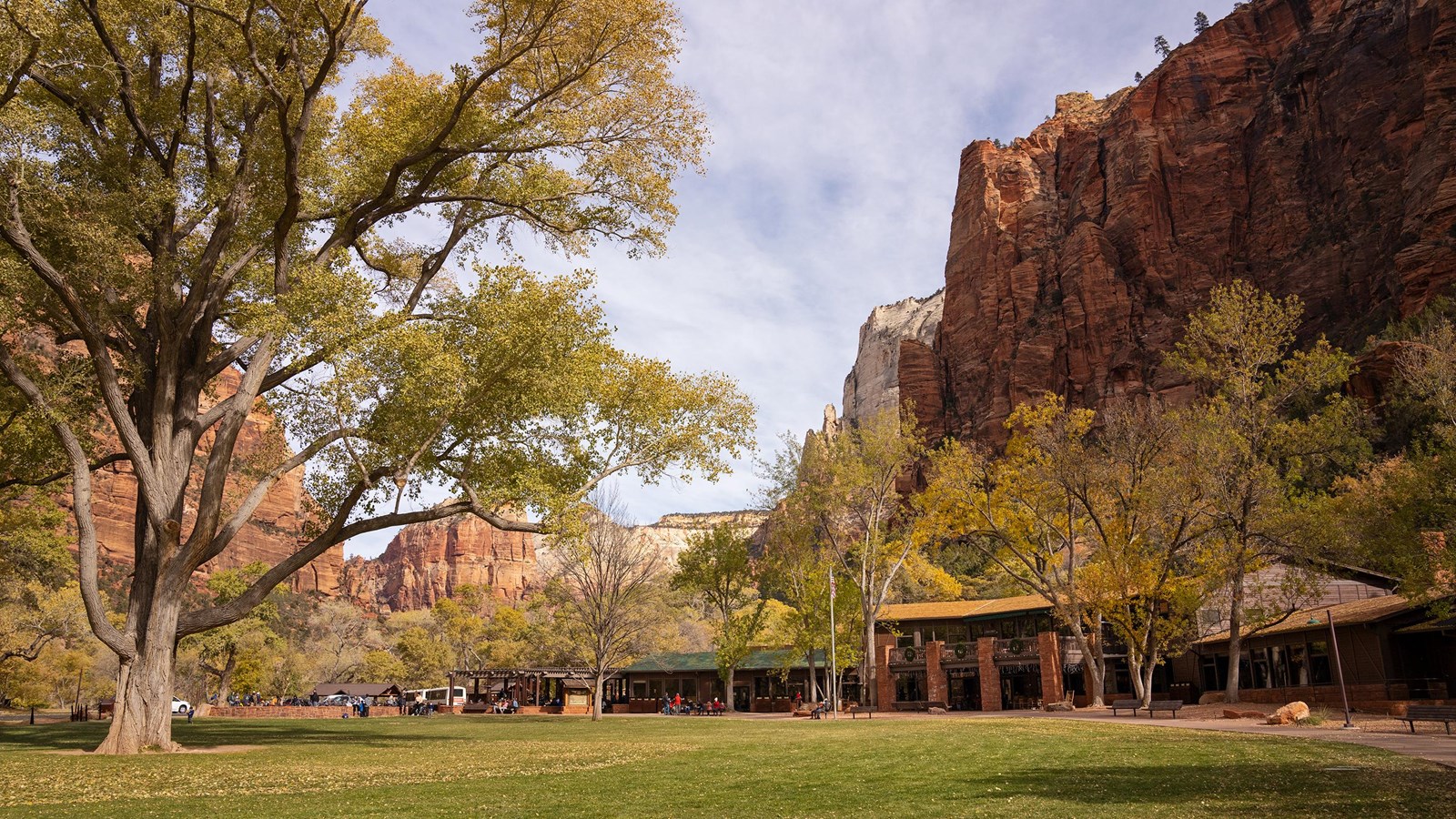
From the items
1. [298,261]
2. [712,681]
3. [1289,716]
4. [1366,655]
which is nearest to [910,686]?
[712,681]

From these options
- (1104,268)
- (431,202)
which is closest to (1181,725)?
(431,202)

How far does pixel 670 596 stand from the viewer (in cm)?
8238

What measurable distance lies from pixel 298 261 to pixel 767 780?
1833cm

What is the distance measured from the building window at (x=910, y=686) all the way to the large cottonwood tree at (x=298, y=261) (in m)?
40.2

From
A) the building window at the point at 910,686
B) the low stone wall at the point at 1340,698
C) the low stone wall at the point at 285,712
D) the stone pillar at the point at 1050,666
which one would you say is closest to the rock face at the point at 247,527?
the low stone wall at the point at 285,712

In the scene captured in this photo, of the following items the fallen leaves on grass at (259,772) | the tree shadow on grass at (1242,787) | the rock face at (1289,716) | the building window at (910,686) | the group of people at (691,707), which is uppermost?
the tree shadow on grass at (1242,787)

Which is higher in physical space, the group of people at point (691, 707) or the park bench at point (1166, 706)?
the park bench at point (1166, 706)

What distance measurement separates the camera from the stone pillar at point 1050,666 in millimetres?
46344

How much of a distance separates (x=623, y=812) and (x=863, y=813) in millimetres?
2682

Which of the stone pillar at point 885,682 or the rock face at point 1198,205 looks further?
the rock face at point 1198,205

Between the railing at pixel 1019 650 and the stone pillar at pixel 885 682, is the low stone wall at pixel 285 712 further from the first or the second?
the railing at pixel 1019 650

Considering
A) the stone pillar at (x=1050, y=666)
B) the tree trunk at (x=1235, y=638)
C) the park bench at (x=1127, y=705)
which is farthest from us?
the stone pillar at (x=1050, y=666)

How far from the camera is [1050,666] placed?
153 ft

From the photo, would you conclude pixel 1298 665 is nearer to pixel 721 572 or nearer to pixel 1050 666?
pixel 1050 666
